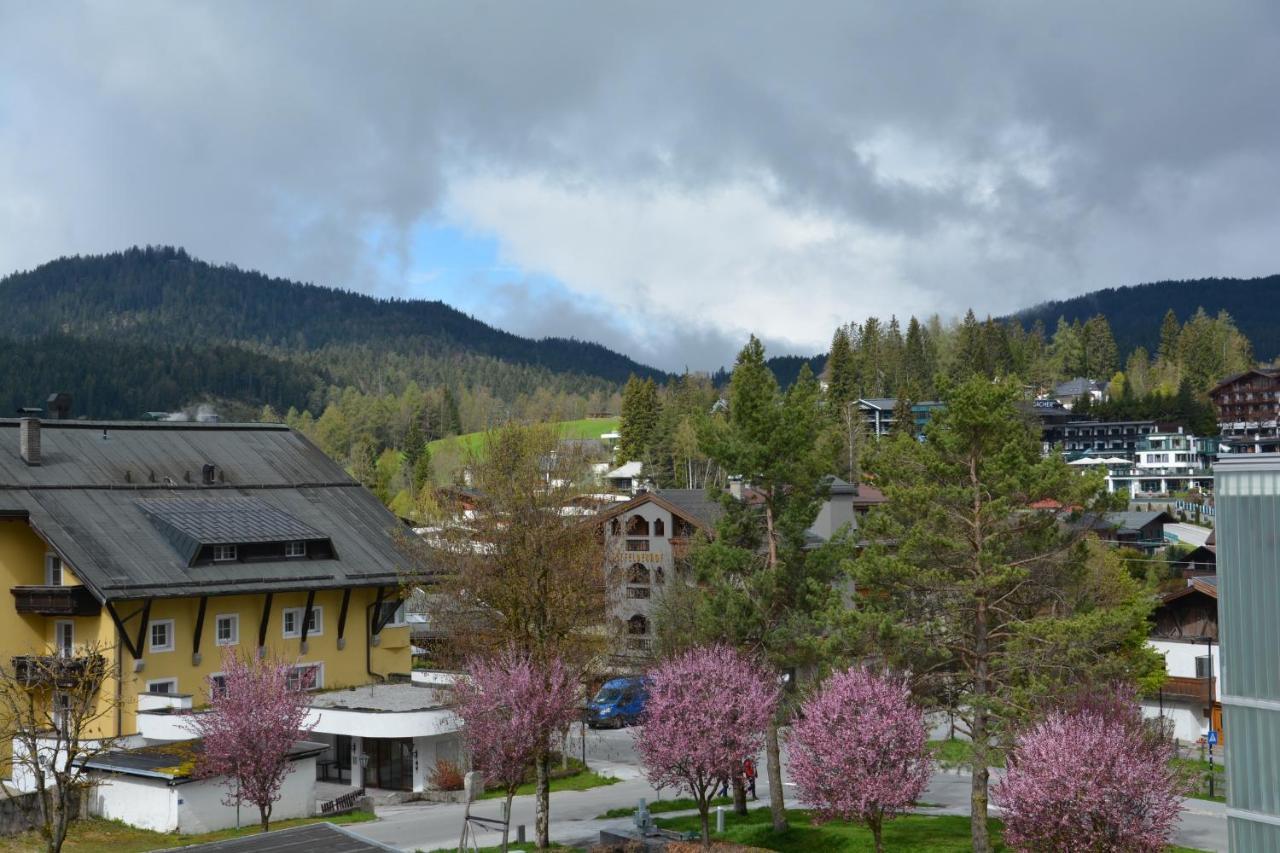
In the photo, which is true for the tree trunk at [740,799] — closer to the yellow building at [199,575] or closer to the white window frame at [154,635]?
the yellow building at [199,575]

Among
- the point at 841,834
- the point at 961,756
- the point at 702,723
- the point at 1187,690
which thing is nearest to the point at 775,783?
the point at 841,834

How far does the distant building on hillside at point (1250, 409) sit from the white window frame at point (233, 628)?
457ft

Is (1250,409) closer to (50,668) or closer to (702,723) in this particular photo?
(702,723)

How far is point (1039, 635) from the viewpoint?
99.2 ft

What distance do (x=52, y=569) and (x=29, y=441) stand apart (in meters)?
5.15

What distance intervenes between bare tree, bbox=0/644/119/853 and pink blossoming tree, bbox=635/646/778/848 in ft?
41.5

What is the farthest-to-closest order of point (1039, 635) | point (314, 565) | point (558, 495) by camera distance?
point (314, 565)
point (558, 495)
point (1039, 635)

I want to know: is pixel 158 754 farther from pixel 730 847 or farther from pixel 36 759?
pixel 730 847

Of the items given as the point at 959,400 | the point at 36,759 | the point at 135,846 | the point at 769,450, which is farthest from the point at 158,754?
the point at 959,400

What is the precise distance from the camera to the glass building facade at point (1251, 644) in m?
17.8

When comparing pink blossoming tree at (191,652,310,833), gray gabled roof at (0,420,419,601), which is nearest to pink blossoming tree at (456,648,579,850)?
pink blossoming tree at (191,652,310,833)

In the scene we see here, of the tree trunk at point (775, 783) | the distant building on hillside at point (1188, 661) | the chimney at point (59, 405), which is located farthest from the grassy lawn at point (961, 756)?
the chimney at point (59, 405)

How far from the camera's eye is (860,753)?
2766 centimetres

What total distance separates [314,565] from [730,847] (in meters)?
22.0
